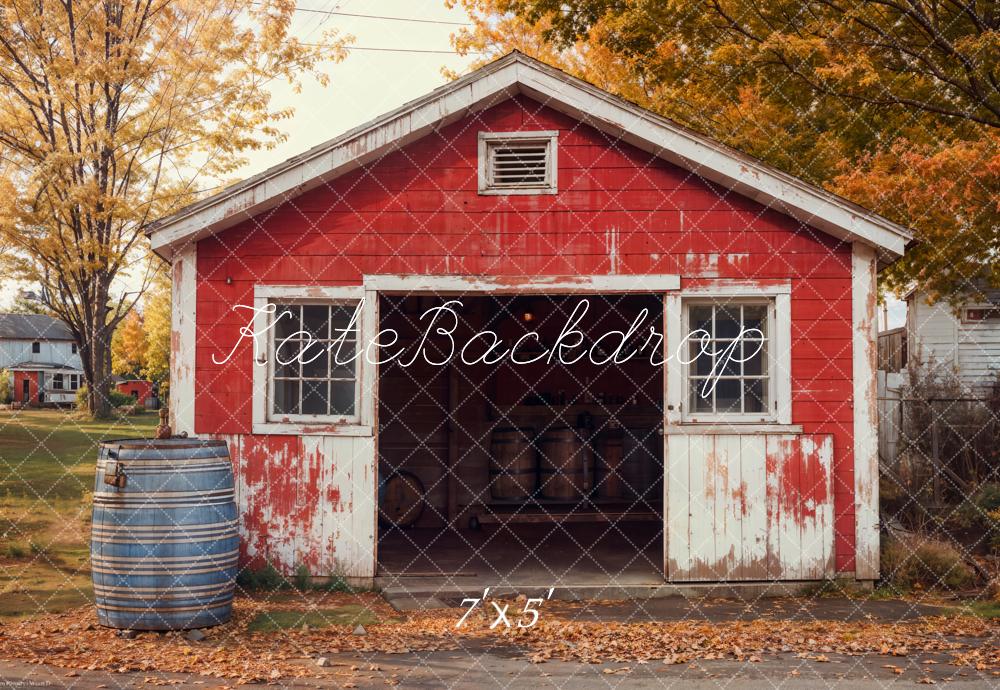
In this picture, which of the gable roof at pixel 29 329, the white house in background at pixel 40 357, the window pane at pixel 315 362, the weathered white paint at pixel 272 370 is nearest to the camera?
the weathered white paint at pixel 272 370

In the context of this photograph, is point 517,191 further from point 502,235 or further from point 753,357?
point 753,357

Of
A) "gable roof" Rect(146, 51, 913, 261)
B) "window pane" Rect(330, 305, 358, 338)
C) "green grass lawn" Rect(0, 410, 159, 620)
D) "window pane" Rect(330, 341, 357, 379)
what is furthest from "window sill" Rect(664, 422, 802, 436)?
"green grass lawn" Rect(0, 410, 159, 620)

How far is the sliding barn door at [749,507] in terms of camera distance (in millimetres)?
8703

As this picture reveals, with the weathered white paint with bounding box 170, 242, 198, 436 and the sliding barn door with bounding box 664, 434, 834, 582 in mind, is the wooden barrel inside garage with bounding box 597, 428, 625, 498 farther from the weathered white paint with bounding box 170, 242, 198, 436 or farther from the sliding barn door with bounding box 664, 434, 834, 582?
the weathered white paint with bounding box 170, 242, 198, 436

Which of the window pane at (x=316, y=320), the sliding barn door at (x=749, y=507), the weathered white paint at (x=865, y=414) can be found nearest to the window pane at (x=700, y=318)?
the sliding barn door at (x=749, y=507)

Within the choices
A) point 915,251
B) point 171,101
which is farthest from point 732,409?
point 171,101

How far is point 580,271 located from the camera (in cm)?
887

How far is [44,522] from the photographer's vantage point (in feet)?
41.4

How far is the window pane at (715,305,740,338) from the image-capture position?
8.97 metres

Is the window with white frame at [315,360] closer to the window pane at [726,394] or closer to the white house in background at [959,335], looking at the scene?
the window pane at [726,394]

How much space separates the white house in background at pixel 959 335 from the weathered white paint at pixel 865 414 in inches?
476

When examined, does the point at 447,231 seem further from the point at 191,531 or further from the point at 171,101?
the point at 171,101

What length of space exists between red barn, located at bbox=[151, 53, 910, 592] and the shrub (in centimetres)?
40

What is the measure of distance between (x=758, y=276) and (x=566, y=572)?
328cm
